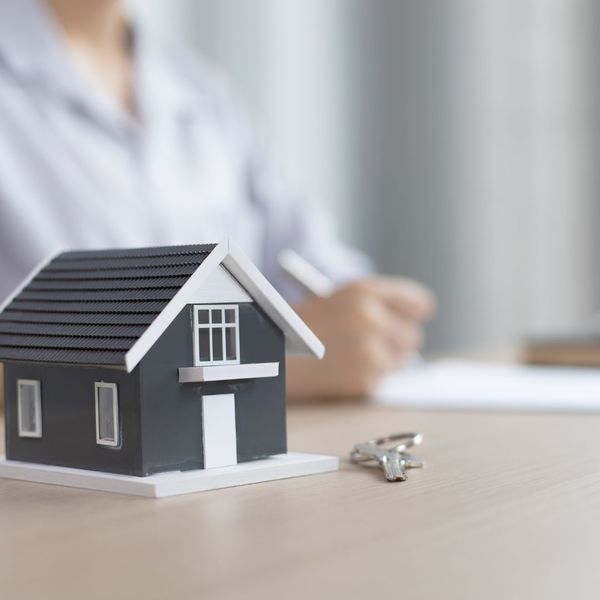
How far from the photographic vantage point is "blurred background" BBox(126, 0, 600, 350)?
2.67 m

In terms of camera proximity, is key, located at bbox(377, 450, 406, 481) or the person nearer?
key, located at bbox(377, 450, 406, 481)

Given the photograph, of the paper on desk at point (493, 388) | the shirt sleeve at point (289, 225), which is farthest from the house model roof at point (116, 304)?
the shirt sleeve at point (289, 225)

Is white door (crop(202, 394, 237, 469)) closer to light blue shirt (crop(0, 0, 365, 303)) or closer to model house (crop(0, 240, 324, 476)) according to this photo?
model house (crop(0, 240, 324, 476))

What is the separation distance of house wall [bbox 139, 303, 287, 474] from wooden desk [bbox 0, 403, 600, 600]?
0.12ft

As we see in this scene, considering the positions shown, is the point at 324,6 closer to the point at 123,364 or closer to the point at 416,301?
the point at 416,301

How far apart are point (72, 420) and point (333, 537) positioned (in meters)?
0.22

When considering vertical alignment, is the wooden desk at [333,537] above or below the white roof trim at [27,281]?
below

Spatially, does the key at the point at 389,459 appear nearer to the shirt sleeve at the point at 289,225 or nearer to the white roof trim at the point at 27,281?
the white roof trim at the point at 27,281

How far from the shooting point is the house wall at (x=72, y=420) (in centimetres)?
57

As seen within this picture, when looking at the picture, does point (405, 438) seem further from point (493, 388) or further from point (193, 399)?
point (493, 388)

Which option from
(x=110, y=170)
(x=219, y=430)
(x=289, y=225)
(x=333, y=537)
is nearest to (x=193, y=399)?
(x=219, y=430)

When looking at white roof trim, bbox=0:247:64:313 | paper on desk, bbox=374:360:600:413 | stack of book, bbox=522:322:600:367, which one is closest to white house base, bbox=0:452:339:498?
white roof trim, bbox=0:247:64:313

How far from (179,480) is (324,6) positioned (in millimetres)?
2553

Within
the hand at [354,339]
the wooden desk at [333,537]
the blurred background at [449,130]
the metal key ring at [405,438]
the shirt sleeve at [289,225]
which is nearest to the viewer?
the wooden desk at [333,537]
